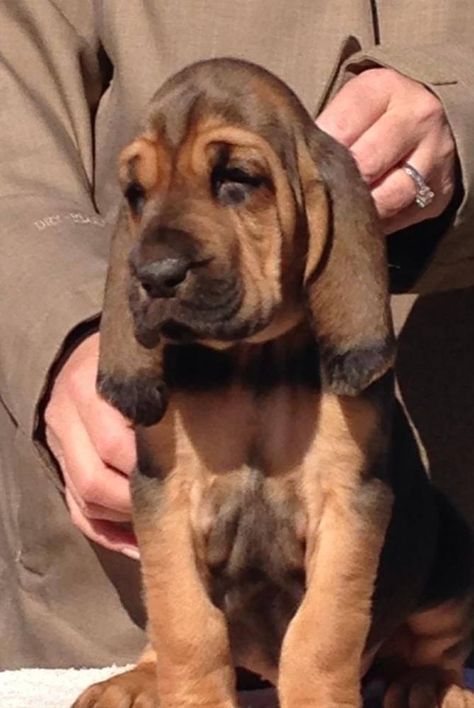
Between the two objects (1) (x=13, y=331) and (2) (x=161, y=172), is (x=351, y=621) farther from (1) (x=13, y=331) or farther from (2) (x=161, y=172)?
(1) (x=13, y=331)

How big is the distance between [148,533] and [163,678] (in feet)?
0.61

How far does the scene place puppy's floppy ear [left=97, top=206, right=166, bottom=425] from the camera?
2.29 m


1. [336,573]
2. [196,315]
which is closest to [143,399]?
[196,315]

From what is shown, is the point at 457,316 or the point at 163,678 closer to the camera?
the point at 163,678

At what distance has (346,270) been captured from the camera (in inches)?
87.3

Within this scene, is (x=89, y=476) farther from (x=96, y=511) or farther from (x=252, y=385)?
(x=252, y=385)

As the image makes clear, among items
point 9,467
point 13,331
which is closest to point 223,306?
point 13,331

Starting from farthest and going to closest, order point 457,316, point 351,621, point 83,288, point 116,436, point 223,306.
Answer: point 457,316 < point 83,288 < point 116,436 < point 351,621 < point 223,306

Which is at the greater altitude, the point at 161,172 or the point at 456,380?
the point at 161,172

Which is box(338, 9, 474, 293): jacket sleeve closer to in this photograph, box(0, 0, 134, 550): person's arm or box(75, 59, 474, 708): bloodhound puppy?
box(75, 59, 474, 708): bloodhound puppy

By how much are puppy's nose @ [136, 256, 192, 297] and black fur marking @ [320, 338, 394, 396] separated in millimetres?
240

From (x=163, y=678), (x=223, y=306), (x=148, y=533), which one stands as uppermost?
(x=223, y=306)

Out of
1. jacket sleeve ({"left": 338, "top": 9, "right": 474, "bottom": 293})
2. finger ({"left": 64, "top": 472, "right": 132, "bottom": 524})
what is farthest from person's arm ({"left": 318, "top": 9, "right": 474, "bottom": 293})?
finger ({"left": 64, "top": 472, "right": 132, "bottom": 524})

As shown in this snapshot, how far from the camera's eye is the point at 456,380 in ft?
10.1
